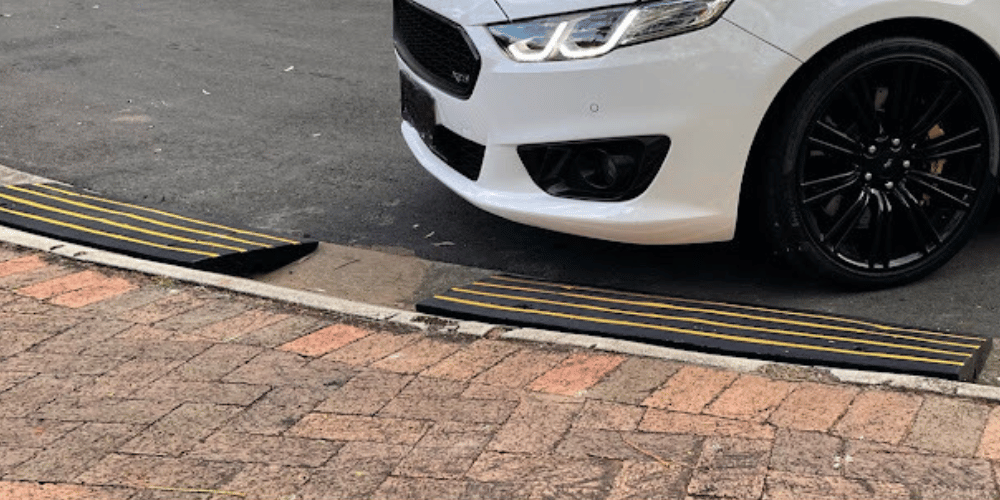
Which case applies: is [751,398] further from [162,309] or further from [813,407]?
[162,309]

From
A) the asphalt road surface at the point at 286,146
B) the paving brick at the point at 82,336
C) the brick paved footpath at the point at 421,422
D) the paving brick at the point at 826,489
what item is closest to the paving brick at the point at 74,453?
the brick paved footpath at the point at 421,422

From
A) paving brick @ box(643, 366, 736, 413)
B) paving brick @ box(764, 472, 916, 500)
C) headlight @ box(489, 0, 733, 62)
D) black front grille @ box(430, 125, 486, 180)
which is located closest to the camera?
paving brick @ box(764, 472, 916, 500)

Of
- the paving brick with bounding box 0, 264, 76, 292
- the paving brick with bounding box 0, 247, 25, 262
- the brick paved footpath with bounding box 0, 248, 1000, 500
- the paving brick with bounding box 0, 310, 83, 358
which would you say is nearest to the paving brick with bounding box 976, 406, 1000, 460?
the brick paved footpath with bounding box 0, 248, 1000, 500

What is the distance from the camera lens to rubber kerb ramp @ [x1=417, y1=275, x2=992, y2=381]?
4.34 meters

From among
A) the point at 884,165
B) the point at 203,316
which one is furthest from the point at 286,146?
the point at 884,165

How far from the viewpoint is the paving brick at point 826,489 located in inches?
137

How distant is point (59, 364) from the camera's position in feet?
14.4

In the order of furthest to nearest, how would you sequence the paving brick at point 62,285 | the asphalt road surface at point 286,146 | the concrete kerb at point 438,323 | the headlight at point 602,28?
1. the asphalt road surface at point 286,146
2. the paving brick at point 62,285
3. the headlight at point 602,28
4. the concrete kerb at point 438,323

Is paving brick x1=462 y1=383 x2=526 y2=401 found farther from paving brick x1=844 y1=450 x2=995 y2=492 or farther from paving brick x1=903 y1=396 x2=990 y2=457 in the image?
paving brick x1=903 y1=396 x2=990 y2=457

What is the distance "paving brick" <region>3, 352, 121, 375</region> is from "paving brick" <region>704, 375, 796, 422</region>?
1773 mm

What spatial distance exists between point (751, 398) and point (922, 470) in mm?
587

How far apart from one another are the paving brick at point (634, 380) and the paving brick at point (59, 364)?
4.74 ft

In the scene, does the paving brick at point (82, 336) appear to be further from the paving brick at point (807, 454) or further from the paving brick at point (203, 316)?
the paving brick at point (807, 454)

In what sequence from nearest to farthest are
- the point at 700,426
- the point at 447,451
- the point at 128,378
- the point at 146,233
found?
the point at 447,451
the point at 700,426
the point at 128,378
the point at 146,233
